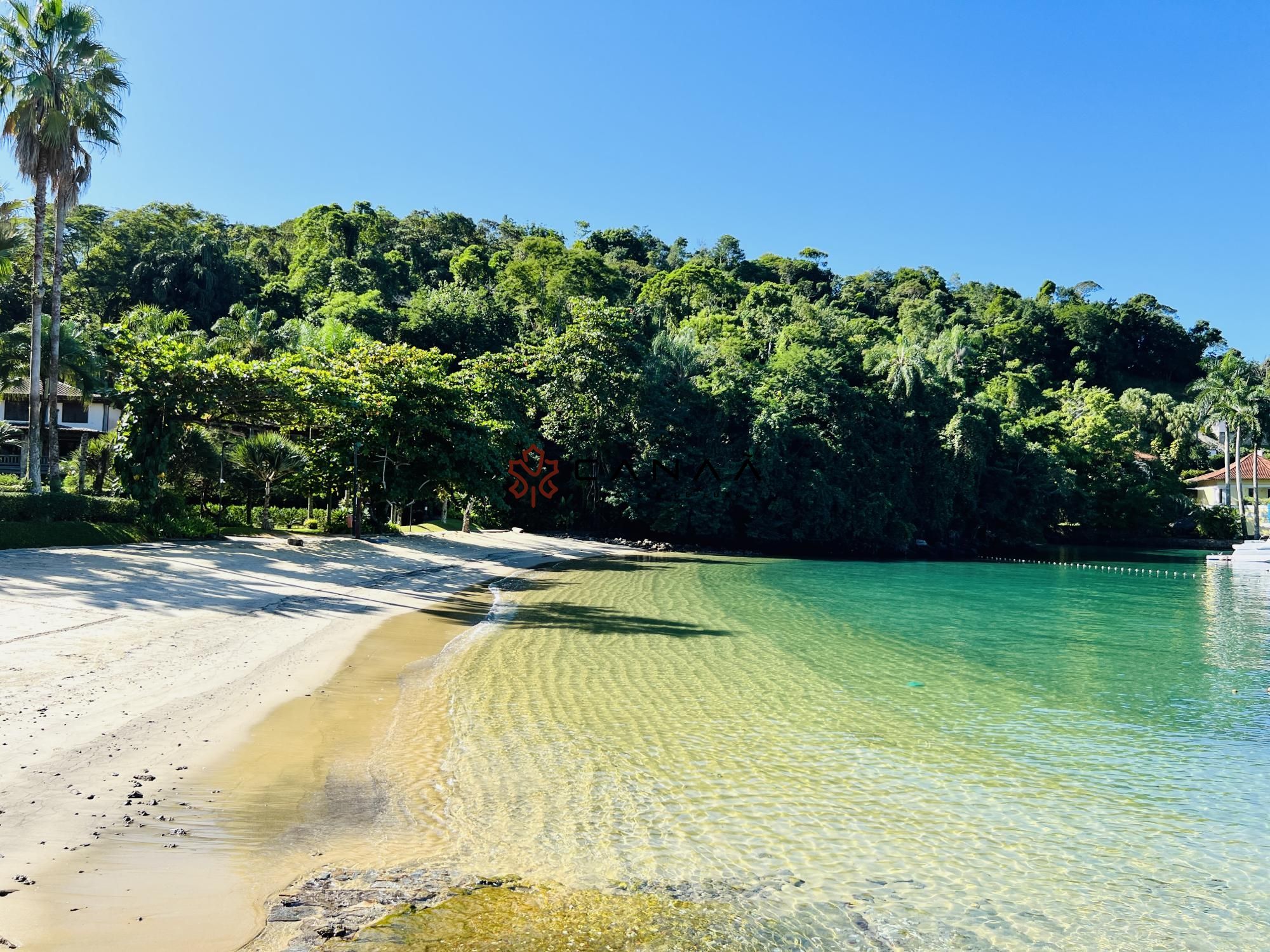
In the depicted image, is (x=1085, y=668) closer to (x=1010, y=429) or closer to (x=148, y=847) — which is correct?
(x=148, y=847)

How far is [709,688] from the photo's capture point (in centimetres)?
1255

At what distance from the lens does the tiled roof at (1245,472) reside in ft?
213

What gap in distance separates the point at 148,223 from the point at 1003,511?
66988mm

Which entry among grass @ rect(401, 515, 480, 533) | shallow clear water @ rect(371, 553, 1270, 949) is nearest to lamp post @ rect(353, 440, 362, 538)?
grass @ rect(401, 515, 480, 533)

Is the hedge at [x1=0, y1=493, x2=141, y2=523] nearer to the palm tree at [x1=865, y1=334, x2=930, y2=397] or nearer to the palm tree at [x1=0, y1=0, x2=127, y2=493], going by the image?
the palm tree at [x1=0, y1=0, x2=127, y2=493]

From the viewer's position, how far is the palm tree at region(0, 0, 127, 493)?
23.0 metres

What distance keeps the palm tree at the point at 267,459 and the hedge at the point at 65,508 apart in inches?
226

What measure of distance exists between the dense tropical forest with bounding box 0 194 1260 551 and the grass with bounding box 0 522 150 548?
6.80 ft

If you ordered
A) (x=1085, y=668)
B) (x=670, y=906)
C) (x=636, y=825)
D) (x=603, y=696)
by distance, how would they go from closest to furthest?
1. (x=670, y=906)
2. (x=636, y=825)
3. (x=603, y=696)
4. (x=1085, y=668)

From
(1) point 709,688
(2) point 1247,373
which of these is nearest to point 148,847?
(1) point 709,688

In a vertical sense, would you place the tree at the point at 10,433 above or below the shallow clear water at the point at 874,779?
above

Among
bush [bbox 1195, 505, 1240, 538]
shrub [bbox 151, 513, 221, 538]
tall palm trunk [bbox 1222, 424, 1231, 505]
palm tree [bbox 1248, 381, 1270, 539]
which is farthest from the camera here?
palm tree [bbox 1248, 381, 1270, 539]

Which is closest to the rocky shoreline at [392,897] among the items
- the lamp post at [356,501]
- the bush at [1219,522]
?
the lamp post at [356,501]

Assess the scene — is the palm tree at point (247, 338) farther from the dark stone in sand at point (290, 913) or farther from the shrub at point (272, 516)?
the dark stone in sand at point (290, 913)
